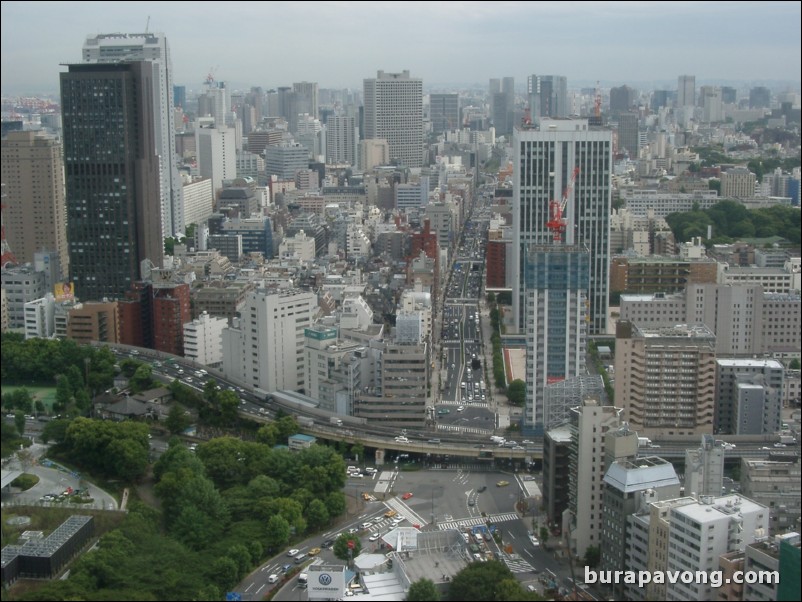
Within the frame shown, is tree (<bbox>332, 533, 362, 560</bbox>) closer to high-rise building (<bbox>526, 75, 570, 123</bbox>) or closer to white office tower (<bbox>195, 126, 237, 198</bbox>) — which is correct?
high-rise building (<bbox>526, 75, 570, 123</bbox>)

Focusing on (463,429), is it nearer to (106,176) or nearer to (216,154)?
(106,176)

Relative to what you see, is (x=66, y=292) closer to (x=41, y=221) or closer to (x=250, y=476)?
(x=41, y=221)

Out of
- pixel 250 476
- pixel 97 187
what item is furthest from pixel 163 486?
pixel 97 187

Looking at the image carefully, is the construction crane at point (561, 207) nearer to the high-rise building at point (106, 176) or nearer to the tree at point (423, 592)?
the high-rise building at point (106, 176)

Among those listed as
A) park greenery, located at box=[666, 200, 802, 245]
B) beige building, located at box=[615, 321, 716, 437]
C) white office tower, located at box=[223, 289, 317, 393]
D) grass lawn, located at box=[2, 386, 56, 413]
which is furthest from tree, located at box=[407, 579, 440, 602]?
park greenery, located at box=[666, 200, 802, 245]

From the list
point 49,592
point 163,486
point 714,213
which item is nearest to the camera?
point 49,592

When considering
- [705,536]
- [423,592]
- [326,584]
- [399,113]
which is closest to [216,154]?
[399,113]
